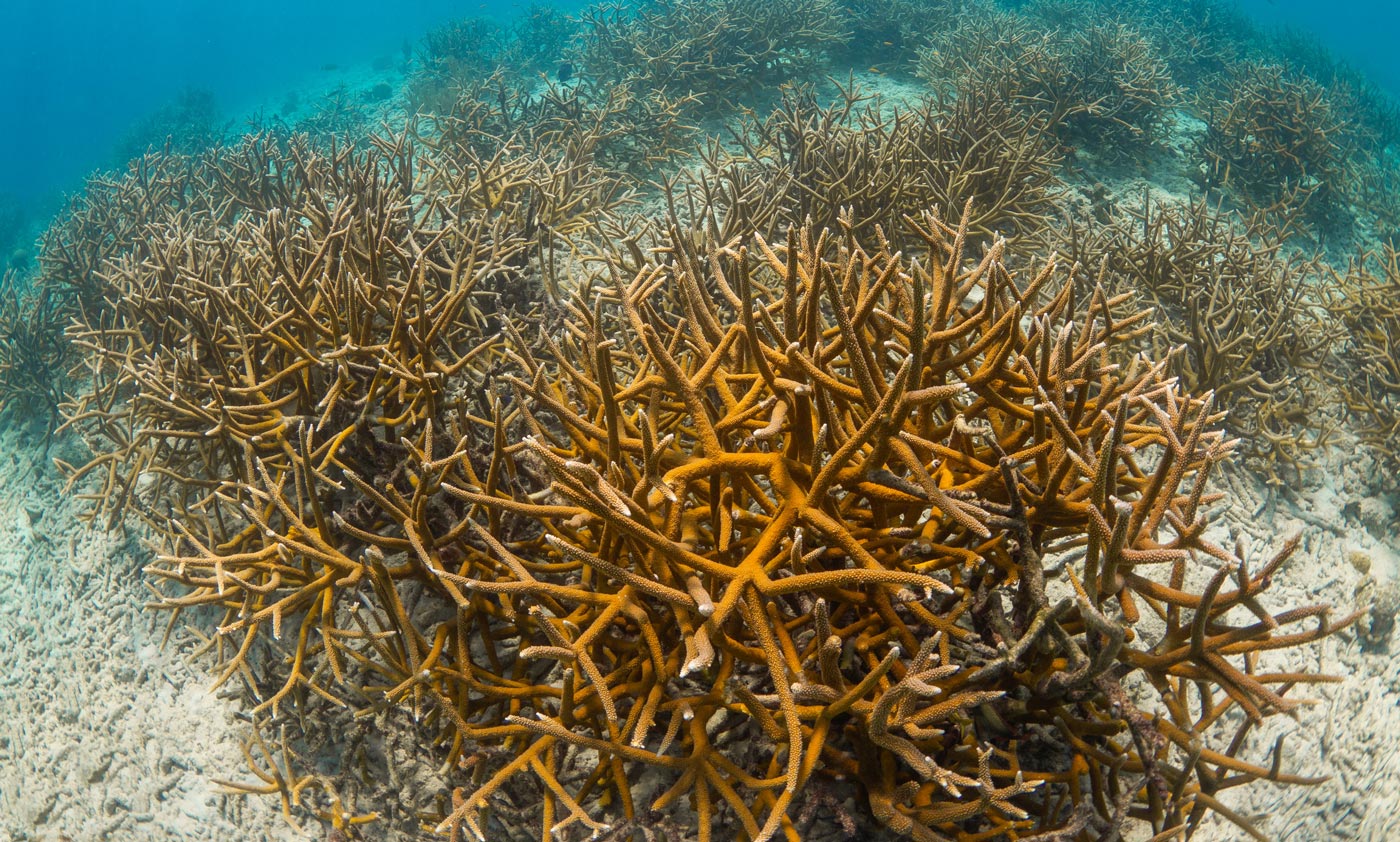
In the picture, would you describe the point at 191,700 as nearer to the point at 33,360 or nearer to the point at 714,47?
the point at 33,360

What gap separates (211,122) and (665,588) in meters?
20.6

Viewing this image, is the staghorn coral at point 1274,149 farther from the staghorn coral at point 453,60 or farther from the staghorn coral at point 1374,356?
the staghorn coral at point 453,60

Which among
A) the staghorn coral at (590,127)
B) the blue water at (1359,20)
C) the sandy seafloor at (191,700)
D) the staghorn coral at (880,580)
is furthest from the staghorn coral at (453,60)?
the blue water at (1359,20)

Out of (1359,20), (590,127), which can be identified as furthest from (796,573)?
(1359,20)

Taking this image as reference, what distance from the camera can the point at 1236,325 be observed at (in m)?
3.84

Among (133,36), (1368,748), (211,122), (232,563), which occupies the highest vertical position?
(133,36)

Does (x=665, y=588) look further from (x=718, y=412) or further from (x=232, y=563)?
(x=232, y=563)

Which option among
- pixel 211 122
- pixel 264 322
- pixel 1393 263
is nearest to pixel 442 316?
pixel 264 322

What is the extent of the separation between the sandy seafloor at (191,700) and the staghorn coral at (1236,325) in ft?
0.87

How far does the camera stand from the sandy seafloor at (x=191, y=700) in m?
2.81

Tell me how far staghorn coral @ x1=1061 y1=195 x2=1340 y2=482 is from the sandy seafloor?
27cm

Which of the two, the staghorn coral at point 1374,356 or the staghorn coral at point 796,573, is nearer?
the staghorn coral at point 796,573

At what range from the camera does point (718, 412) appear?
86.7 inches

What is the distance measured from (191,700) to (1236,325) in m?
5.84
